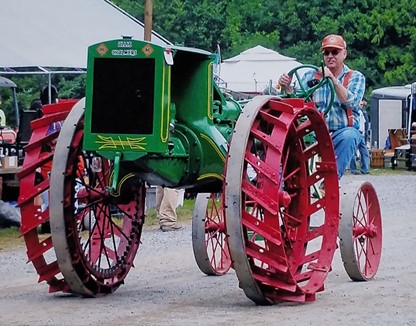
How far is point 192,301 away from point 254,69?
22.5 metres

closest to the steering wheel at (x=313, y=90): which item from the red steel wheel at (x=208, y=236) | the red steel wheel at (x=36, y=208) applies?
the red steel wheel at (x=208, y=236)

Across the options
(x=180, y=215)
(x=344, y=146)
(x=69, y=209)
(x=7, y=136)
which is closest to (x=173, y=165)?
(x=69, y=209)

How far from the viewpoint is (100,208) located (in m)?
9.07

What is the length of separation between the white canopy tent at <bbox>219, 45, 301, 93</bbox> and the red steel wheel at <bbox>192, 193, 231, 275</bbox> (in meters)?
19.2

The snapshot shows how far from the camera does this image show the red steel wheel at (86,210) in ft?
27.5

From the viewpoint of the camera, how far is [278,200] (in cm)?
812

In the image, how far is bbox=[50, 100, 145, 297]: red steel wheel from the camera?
27.5 feet

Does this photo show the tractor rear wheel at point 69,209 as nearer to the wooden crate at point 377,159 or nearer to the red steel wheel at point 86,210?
the red steel wheel at point 86,210

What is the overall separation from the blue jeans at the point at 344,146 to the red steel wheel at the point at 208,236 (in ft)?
3.56

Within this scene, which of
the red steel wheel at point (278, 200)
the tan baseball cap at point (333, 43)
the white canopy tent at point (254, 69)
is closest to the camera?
the red steel wheel at point (278, 200)

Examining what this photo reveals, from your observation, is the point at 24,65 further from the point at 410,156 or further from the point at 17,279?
the point at 410,156

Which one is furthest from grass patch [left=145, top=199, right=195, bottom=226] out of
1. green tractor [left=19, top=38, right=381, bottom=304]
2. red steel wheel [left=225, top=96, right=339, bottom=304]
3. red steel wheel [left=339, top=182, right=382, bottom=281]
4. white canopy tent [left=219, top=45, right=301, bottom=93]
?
white canopy tent [left=219, top=45, right=301, bottom=93]

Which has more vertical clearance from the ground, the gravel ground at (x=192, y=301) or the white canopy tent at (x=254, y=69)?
the white canopy tent at (x=254, y=69)

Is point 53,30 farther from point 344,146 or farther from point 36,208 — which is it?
point 36,208
